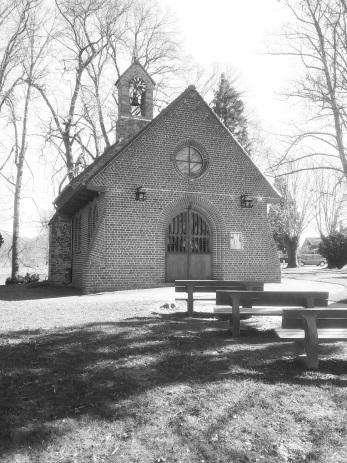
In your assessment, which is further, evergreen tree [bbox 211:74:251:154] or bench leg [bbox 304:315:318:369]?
evergreen tree [bbox 211:74:251:154]

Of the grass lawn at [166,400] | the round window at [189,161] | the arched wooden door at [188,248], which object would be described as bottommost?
the grass lawn at [166,400]

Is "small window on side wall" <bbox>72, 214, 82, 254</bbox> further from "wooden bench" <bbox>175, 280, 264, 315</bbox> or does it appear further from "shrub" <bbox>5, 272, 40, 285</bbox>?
"wooden bench" <bbox>175, 280, 264, 315</bbox>

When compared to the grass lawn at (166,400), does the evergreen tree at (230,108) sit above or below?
above

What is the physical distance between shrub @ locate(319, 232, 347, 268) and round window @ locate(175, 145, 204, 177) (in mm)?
23130

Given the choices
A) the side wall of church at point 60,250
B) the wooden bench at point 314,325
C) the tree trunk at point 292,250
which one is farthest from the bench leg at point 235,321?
the tree trunk at point 292,250

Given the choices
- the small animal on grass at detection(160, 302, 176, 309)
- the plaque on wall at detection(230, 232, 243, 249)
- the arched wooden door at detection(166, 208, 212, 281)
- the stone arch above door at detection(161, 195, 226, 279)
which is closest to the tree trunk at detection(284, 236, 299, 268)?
the plaque on wall at detection(230, 232, 243, 249)

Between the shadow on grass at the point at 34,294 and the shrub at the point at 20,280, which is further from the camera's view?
the shrub at the point at 20,280

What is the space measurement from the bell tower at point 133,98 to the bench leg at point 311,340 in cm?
1493

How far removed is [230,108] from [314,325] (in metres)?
30.7

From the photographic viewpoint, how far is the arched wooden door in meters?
16.1

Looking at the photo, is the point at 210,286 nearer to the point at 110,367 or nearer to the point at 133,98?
the point at 110,367

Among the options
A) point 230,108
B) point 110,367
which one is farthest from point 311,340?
point 230,108

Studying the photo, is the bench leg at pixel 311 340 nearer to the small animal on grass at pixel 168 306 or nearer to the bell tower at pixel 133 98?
the small animal on grass at pixel 168 306

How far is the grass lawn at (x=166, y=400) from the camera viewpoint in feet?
10.1
